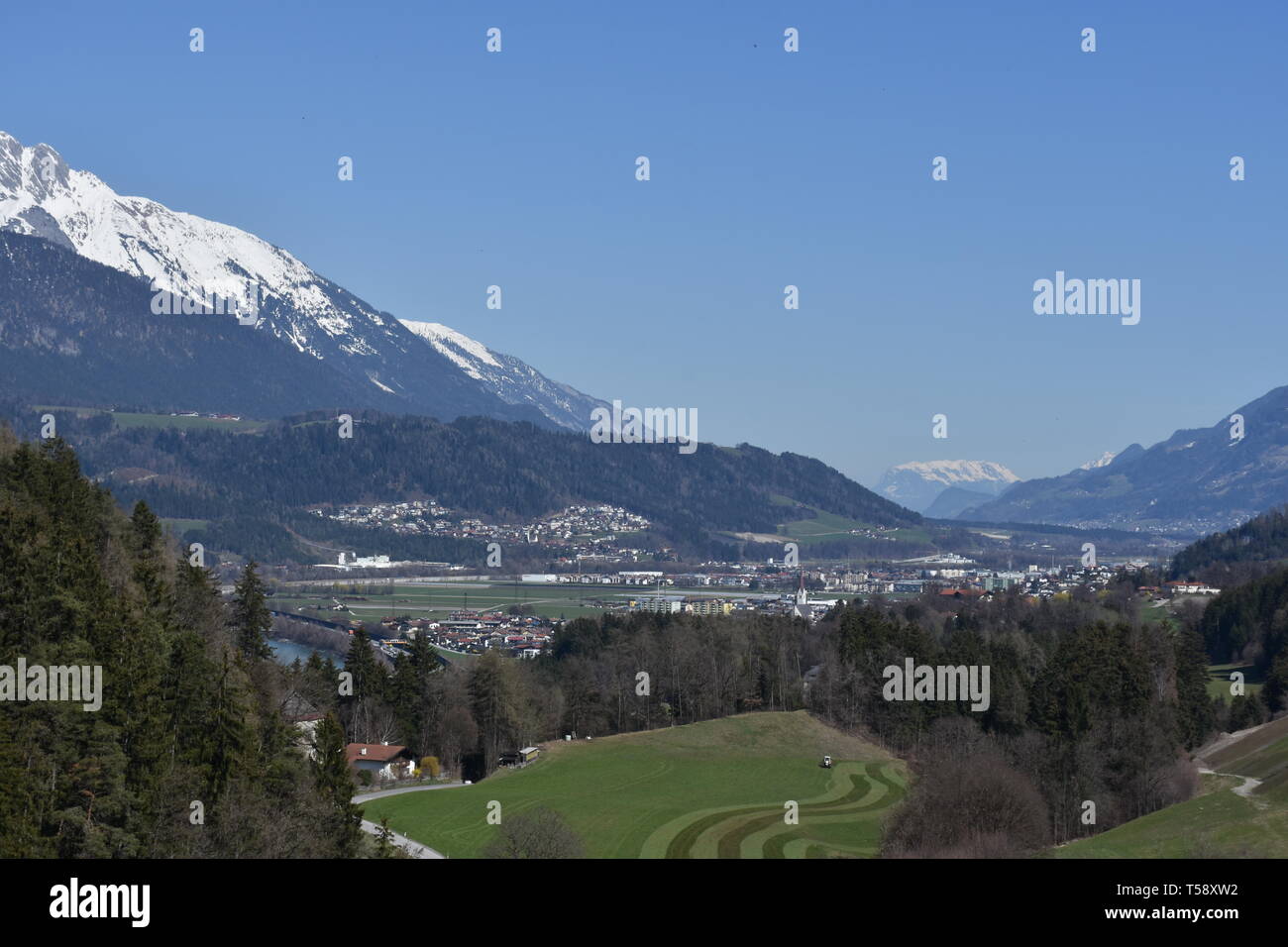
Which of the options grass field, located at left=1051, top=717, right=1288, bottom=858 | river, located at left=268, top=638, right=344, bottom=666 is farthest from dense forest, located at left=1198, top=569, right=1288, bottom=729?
river, located at left=268, top=638, right=344, bottom=666

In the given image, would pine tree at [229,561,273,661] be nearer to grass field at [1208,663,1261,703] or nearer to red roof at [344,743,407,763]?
red roof at [344,743,407,763]

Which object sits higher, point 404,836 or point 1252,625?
point 1252,625

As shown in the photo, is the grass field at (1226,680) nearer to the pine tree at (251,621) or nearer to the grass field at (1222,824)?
the grass field at (1222,824)

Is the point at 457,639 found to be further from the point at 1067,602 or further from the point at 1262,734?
the point at 1262,734

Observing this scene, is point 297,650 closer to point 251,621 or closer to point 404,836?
point 251,621

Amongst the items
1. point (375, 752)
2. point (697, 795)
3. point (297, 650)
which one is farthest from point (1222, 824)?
point (297, 650)

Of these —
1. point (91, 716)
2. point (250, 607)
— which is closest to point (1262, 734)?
point (250, 607)
